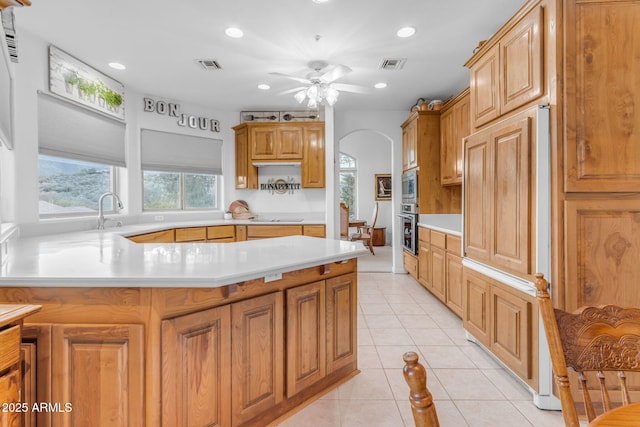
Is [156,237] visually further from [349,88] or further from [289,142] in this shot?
[349,88]

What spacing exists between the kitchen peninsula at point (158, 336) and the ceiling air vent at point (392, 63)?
107 inches

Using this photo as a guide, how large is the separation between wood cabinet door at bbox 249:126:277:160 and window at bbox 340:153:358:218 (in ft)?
13.8

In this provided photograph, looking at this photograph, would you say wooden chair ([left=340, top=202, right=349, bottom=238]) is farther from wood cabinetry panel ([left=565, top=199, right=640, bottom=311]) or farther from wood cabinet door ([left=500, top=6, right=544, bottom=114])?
wood cabinetry panel ([left=565, top=199, right=640, bottom=311])

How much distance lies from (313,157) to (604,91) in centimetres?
395

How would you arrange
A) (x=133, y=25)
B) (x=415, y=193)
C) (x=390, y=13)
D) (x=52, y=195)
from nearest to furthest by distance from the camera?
1. (x=390, y=13)
2. (x=133, y=25)
3. (x=52, y=195)
4. (x=415, y=193)

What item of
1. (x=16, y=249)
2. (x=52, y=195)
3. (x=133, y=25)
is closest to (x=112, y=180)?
(x=52, y=195)

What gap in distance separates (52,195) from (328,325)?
126 inches

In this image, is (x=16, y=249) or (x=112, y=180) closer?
(x=16, y=249)

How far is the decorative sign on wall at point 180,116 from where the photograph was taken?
188 inches

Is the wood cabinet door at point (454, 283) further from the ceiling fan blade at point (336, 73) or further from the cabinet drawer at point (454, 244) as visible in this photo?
the ceiling fan blade at point (336, 73)

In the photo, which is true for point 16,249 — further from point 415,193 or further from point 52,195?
point 415,193

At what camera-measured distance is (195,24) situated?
9.51 ft

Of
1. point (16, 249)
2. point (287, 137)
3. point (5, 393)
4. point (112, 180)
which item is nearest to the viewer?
point (5, 393)

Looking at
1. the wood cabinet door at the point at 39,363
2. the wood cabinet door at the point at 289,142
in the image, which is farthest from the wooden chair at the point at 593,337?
the wood cabinet door at the point at 289,142
